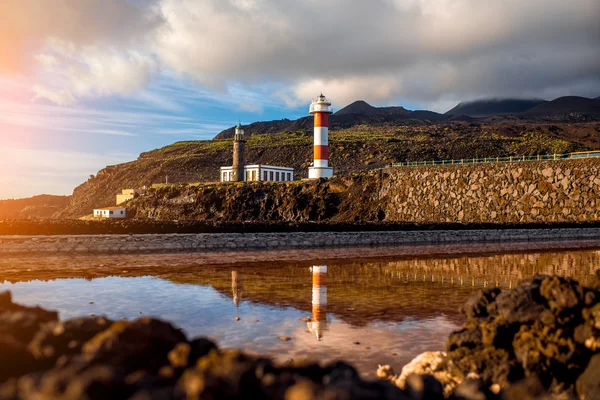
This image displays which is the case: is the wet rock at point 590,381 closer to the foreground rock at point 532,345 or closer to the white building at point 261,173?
the foreground rock at point 532,345

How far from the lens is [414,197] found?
49938 millimetres

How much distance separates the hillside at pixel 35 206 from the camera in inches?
4648

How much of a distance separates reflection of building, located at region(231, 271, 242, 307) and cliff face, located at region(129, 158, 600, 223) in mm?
30975

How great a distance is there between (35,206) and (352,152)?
79.0 metres

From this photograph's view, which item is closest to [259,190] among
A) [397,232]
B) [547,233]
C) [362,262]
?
[397,232]

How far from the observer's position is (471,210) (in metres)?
45.1

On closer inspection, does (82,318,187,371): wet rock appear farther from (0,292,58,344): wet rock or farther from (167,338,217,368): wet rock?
(0,292,58,344): wet rock

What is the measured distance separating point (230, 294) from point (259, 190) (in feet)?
145

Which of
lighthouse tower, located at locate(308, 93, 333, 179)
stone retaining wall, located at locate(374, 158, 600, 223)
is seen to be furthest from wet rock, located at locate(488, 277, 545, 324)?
lighthouse tower, located at locate(308, 93, 333, 179)

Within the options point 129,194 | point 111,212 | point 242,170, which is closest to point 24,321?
point 111,212

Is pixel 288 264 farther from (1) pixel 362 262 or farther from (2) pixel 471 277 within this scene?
(2) pixel 471 277

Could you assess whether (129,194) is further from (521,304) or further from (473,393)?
(473,393)

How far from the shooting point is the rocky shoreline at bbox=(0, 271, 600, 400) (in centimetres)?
385

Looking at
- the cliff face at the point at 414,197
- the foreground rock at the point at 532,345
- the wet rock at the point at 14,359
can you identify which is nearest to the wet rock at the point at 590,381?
the foreground rock at the point at 532,345
